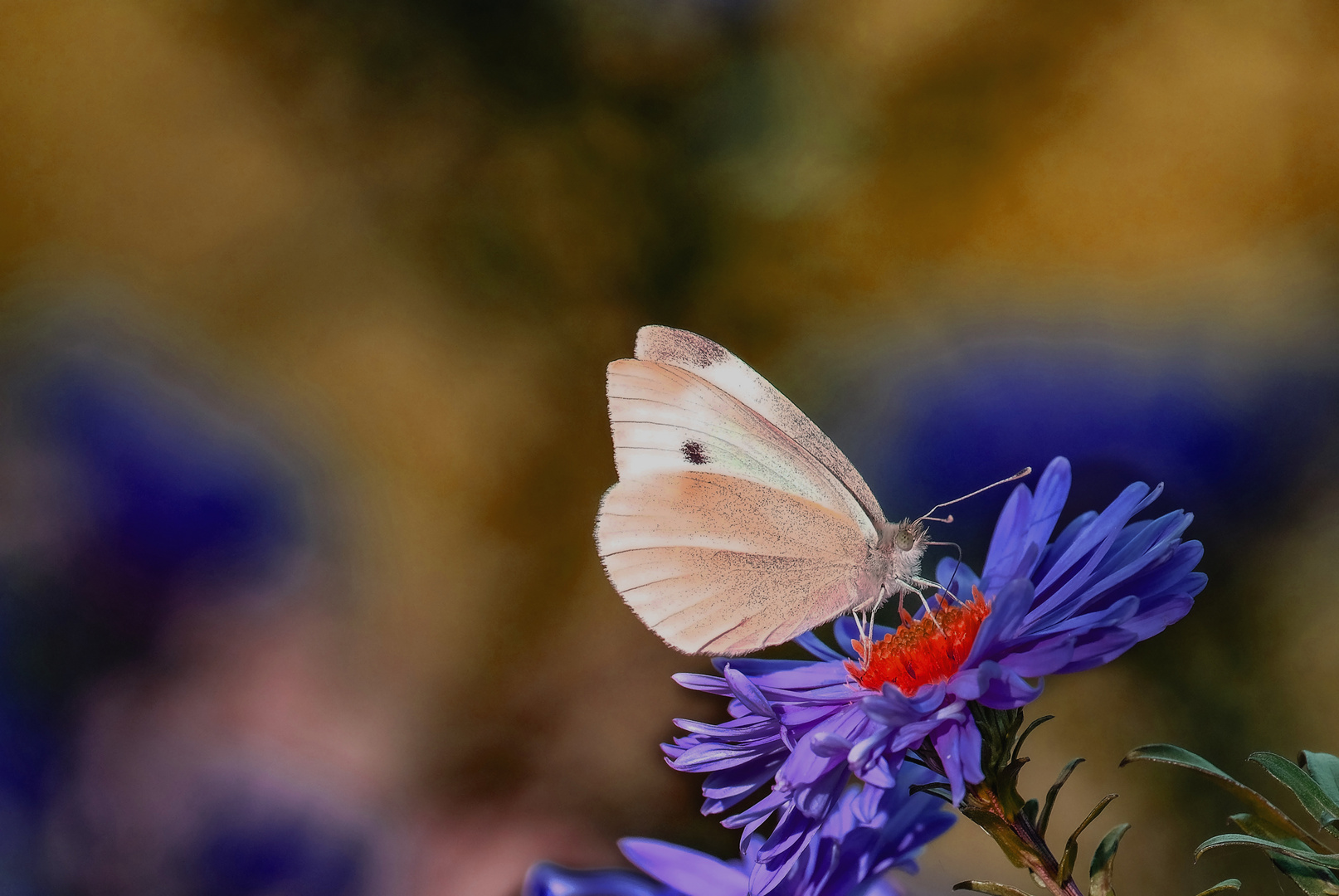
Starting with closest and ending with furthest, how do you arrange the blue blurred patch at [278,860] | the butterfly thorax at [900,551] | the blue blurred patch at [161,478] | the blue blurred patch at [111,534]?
the butterfly thorax at [900,551], the blue blurred patch at [278,860], the blue blurred patch at [111,534], the blue blurred patch at [161,478]

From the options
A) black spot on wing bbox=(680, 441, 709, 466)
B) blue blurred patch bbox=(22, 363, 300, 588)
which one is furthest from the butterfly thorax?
blue blurred patch bbox=(22, 363, 300, 588)

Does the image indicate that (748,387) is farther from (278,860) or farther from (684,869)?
(278,860)

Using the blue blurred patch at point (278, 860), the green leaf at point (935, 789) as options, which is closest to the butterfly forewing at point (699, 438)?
the green leaf at point (935, 789)

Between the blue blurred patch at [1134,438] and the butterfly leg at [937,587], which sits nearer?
the butterfly leg at [937,587]

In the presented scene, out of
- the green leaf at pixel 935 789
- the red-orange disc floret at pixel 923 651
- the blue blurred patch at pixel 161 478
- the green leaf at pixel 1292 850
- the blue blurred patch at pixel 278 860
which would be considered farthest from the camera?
the blue blurred patch at pixel 161 478

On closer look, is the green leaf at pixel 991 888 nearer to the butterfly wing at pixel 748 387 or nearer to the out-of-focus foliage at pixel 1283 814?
the out-of-focus foliage at pixel 1283 814

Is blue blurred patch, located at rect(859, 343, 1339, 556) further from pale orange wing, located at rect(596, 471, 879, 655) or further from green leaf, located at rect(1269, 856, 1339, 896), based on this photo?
green leaf, located at rect(1269, 856, 1339, 896)

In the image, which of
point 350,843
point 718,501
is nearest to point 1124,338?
point 718,501

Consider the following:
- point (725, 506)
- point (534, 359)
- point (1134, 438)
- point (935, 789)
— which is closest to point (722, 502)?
point (725, 506)
